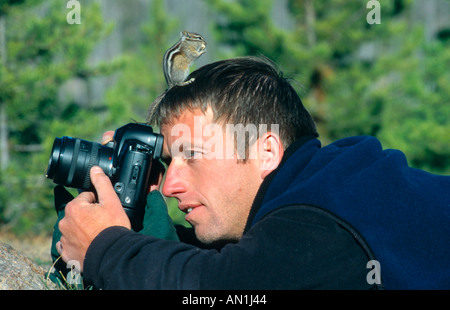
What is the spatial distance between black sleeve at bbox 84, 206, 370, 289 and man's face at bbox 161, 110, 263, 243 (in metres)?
0.34

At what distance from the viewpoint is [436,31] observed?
862 centimetres

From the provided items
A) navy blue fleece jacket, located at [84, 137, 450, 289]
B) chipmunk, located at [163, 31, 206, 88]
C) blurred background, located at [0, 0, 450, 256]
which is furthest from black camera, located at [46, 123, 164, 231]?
blurred background, located at [0, 0, 450, 256]

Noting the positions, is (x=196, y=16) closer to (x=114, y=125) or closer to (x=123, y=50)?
(x=123, y=50)

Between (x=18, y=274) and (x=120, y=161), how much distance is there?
549mm

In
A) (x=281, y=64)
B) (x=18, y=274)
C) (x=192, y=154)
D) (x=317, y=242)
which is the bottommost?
(x=18, y=274)

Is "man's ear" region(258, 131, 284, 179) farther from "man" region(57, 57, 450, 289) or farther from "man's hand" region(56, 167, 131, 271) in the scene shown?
"man's hand" region(56, 167, 131, 271)

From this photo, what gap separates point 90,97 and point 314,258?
17.9 feet

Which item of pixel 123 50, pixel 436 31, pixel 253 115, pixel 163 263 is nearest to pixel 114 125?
pixel 123 50

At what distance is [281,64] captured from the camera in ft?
19.1

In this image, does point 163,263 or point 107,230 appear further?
point 107,230

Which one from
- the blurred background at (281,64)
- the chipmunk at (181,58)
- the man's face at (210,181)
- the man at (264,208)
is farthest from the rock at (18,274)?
the blurred background at (281,64)

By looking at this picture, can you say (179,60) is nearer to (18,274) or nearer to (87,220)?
(87,220)

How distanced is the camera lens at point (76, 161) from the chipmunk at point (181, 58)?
0.40m

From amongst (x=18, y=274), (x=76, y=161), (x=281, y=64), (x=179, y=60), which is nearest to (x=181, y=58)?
(x=179, y=60)
